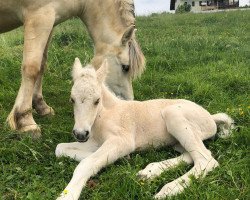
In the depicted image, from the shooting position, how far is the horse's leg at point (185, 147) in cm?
349

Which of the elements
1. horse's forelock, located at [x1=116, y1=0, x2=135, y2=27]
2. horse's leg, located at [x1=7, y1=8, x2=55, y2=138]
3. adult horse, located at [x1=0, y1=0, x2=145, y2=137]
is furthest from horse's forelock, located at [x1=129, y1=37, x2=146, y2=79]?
horse's leg, located at [x1=7, y1=8, x2=55, y2=138]

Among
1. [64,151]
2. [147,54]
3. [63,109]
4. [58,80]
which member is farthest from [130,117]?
[147,54]

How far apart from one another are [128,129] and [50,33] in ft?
7.40

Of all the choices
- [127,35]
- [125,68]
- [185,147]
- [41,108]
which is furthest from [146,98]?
[185,147]

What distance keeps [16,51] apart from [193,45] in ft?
14.6

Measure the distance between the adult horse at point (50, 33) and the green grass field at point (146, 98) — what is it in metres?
0.30

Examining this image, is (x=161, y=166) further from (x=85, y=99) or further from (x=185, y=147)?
(x=85, y=99)

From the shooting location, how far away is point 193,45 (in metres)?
10.8

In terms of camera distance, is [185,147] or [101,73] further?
[101,73]

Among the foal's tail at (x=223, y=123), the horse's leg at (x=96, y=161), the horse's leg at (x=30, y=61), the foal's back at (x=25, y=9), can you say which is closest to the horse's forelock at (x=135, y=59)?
the foal's back at (x=25, y=9)

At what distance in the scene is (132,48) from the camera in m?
5.87

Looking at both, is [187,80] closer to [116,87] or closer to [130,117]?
[116,87]

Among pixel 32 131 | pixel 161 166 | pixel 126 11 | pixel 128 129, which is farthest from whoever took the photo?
pixel 126 11

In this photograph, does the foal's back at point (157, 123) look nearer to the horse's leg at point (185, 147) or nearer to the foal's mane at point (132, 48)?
the horse's leg at point (185, 147)
